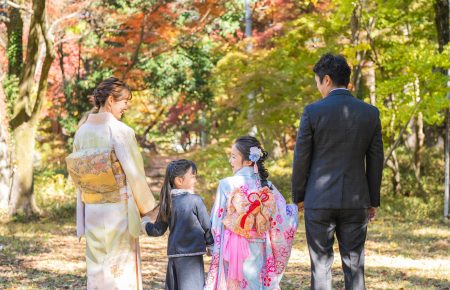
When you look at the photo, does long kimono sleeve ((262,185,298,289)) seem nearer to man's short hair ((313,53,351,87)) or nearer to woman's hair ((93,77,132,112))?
man's short hair ((313,53,351,87))

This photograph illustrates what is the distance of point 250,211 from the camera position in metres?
5.04

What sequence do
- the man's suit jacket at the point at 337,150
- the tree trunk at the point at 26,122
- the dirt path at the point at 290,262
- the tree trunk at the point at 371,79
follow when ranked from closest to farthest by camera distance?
the man's suit jacket at the point at 337,150 → the dirt path at the point at 290,262 → the tree trunk at the point at 26,122 → the tree trunk at the point at 371,79

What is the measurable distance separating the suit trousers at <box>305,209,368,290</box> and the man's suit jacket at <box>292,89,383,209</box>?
0.06 meters

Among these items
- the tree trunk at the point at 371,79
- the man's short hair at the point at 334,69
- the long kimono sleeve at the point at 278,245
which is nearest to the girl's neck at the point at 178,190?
the long kimono sleeve at the point at 278,245

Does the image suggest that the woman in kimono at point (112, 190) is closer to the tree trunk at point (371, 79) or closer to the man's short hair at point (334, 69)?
the man's short hair at point (334, 69)

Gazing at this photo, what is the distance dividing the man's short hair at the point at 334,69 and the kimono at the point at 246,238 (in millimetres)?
940

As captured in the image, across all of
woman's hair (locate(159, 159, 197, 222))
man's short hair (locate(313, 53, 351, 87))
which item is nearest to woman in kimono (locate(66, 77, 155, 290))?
woman's hair (locate(159, 159, 197, 222))

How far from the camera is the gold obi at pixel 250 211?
5.05 metres

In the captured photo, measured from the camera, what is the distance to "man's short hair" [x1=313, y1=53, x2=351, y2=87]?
4.50 meters

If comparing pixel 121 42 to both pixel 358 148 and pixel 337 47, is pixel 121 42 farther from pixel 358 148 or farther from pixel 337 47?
pixel 358 148

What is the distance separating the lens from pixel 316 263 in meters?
4.51

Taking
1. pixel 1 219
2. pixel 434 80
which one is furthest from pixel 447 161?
pixel 1 219

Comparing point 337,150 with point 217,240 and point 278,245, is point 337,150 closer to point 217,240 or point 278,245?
point 278,245

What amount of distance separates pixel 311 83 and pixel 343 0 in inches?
97.7
